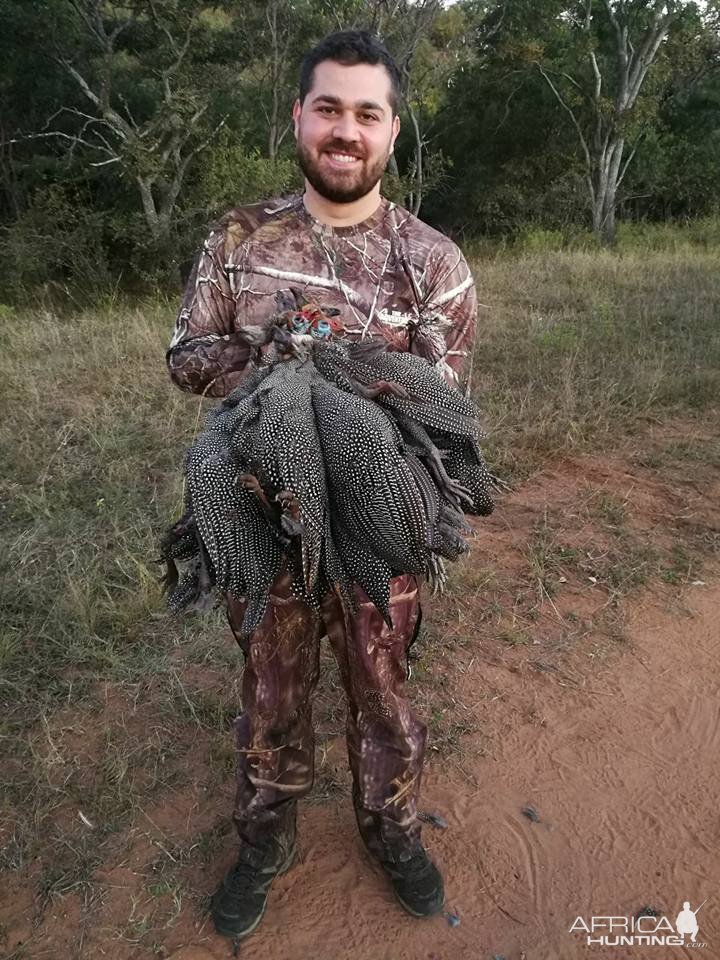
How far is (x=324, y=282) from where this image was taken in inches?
74.7

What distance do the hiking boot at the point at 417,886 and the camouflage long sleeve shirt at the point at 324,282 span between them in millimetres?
1351

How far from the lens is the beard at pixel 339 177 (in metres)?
1.83

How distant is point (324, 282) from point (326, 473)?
0.71 metres

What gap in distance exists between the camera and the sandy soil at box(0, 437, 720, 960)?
199 cm

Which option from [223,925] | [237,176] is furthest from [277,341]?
[237,176]

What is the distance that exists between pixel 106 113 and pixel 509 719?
11.2m

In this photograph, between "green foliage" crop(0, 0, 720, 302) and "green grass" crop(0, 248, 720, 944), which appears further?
"green foliage" crop(0, 0, 720, 302)

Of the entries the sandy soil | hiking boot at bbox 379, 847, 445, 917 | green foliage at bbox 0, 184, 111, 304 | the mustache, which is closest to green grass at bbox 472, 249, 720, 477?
the sandy soil

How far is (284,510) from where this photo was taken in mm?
1350

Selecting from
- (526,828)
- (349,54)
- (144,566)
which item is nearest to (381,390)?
(349,54)

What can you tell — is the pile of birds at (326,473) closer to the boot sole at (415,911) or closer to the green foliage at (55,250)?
the boot sole at (415,911)

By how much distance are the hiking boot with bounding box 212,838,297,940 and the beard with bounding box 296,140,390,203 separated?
1.82m

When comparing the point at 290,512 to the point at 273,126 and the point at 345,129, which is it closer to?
the point at 345,129

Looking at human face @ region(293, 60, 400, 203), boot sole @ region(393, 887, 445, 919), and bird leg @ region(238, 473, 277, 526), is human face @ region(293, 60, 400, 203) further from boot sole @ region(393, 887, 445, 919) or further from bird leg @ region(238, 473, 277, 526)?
boot sole @ region(393, 887, 445, 919)
